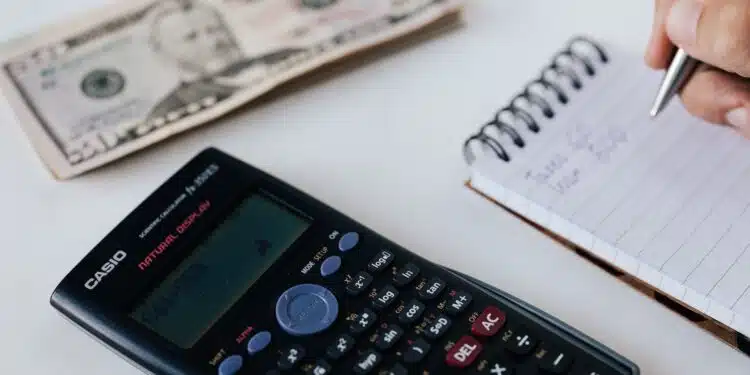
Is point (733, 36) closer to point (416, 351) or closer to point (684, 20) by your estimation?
point (684, 20)

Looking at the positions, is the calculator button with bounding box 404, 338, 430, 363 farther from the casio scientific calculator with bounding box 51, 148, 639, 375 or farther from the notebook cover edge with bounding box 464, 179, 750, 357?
the notebook cover edge with bounding box 464, 179, 750, 357

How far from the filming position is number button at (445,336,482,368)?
387 millimetres

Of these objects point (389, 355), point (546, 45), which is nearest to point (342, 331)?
point (389, 355)

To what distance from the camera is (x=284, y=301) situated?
1.36ft

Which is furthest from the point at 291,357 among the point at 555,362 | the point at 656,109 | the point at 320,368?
the point at 656,109

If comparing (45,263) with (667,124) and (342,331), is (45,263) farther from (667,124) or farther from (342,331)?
(667,124)

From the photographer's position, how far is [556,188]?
1.49 ft

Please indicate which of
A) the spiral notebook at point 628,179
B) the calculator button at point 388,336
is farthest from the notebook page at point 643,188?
the calculator button at point 388,336

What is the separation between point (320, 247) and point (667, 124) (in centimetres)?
20

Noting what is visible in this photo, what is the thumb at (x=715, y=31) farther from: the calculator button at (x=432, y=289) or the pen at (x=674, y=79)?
the calculator button at (x=432, y=289)

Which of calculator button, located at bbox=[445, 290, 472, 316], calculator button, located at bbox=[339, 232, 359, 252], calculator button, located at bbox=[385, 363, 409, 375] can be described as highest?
calculator button, located at bbox=[445, 290, 472, 316]

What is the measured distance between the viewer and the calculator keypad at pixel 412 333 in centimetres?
39

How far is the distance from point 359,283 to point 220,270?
7 centimetres

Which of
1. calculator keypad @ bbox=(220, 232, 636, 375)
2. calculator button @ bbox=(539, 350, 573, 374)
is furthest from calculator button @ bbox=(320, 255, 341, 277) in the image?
calculator button @ bbox=(539, 350, 573, 374)
